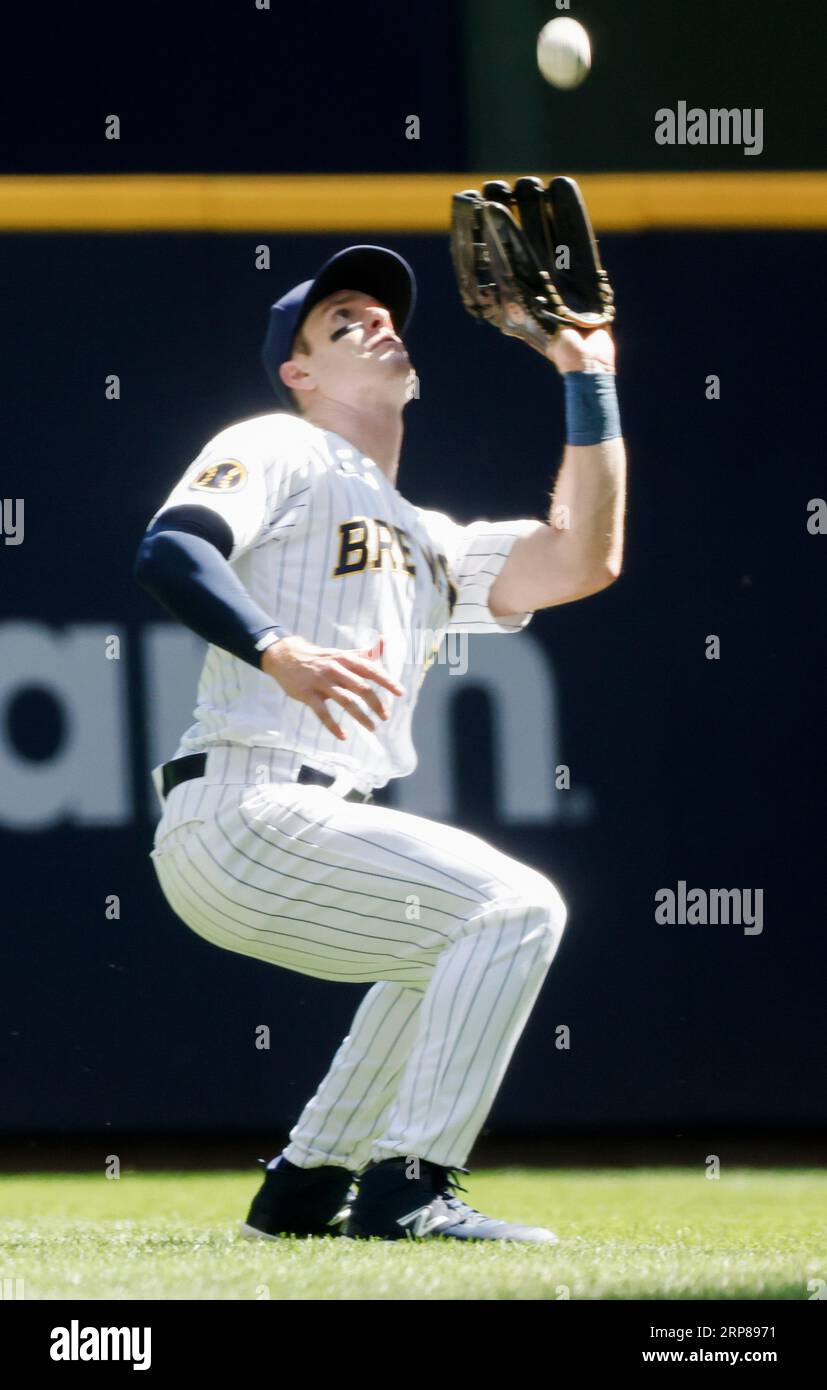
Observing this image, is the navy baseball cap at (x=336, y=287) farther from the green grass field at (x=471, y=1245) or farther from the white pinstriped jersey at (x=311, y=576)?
the green grass field at (x=471, y=1245)

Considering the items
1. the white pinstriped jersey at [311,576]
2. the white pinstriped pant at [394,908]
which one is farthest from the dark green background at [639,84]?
the white pinstriped pant at [394,908]

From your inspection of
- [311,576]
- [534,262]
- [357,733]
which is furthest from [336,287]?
[357,733]

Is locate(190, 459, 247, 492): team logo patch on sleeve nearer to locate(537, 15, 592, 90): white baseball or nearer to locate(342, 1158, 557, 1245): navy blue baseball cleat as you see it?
locate(342, 1158, 557, 1245): navy blue baseball cleat

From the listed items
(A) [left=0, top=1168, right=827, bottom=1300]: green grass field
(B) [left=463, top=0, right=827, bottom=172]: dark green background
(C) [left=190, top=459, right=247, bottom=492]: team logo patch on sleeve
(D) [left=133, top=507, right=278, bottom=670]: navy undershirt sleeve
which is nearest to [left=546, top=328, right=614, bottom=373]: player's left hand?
(C) [left=190, top=459, right=247, bottom=492]: team logo patch on sleeve

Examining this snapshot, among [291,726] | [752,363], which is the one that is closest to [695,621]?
[752,363]

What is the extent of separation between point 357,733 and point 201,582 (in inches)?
16.2

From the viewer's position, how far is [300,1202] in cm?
278

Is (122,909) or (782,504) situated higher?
(782,504)

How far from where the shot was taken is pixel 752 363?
4648 mm

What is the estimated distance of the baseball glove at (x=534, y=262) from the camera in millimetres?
2910

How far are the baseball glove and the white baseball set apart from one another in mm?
1684

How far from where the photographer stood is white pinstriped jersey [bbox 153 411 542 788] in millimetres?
2602

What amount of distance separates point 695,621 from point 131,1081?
177 centimetres

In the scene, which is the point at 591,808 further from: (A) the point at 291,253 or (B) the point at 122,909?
A: (A) the point at 291,253
